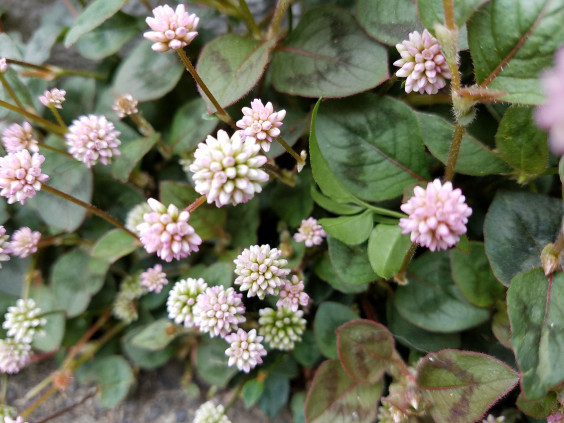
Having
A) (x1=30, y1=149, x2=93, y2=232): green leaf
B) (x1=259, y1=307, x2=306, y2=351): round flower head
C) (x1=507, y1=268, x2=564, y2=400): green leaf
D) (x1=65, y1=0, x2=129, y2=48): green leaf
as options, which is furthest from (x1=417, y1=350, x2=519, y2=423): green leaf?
(x1=65, y1=0, x2=129, y2=48): green leaf

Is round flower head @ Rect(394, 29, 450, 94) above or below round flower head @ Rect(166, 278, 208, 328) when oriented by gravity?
above

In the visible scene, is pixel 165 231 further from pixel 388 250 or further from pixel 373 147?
pixel 373 147

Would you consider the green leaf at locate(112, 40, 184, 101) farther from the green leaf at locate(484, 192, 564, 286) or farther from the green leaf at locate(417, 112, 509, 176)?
the green leaf at locate(484, 192, 564, 286)

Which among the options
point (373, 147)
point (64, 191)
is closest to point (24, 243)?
point (64, 191)

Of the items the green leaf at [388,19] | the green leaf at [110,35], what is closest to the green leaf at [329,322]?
the green leaf at [388,19]

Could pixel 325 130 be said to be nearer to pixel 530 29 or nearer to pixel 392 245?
pixel 392 245

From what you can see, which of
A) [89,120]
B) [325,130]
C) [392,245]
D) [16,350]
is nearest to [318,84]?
[325,130]
